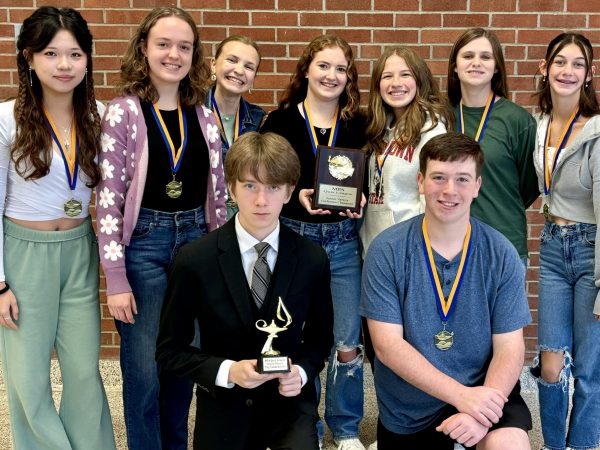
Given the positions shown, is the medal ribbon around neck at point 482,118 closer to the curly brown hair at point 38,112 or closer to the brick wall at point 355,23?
the brick wall at point 355,23

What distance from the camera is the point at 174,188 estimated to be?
294 cm

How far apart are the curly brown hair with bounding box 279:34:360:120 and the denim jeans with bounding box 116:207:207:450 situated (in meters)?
0.94

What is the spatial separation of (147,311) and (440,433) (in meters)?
1.35

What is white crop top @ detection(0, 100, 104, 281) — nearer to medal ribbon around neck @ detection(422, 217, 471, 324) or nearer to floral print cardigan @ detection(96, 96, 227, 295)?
floral print cardigan @ detection(96, 96, 227, 295)

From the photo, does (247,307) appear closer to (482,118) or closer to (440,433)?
(440,433)

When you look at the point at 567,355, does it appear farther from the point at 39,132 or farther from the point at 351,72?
the point at 39,132

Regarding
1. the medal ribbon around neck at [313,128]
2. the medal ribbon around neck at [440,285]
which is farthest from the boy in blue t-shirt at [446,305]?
the medal ribbon around neck at [313,128]

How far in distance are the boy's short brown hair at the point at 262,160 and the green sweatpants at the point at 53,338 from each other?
0.86 meters

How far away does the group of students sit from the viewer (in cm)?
251

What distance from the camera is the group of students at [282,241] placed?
2.51m

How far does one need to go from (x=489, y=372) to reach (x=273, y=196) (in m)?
1.06

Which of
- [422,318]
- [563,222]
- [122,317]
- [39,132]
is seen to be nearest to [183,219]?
[122,317]

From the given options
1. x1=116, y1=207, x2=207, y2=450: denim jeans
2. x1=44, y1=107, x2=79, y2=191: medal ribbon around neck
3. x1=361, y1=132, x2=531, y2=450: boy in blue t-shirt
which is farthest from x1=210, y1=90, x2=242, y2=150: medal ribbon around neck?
x1=361, y1=132, x2=531, y2=450: boy in blue t-shirt

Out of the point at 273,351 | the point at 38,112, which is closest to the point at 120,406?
the point at 38,112
